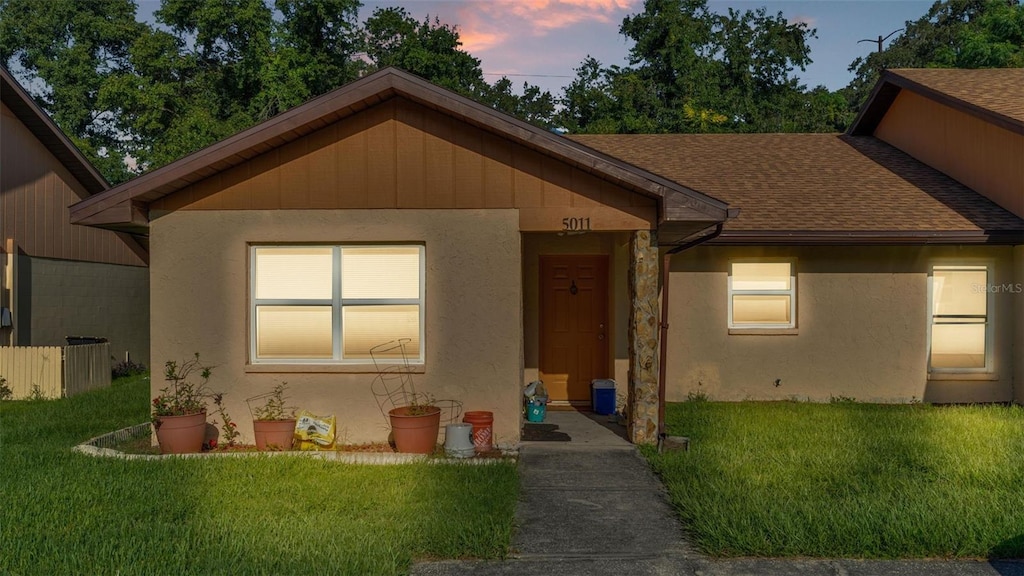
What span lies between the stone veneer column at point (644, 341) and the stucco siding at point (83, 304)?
41.2 ft

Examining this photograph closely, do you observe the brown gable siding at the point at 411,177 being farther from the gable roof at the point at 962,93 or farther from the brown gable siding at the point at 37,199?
the brown gable siding at the point at 37,199

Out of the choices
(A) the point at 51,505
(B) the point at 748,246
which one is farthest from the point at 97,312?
(B) the point at 748,246

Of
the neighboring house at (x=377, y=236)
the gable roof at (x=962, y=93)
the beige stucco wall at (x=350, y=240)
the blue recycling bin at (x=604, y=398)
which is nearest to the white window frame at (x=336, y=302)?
the neighboring house at (x=377, y=236)

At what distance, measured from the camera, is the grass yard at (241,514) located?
517 centimetres

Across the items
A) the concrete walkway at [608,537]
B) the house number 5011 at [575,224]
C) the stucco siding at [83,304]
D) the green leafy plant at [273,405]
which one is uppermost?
the house number 5011 at [575,224]

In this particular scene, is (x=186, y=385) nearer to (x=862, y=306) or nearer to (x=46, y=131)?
(x=46, y=131)

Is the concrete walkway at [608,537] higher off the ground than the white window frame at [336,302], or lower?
lower

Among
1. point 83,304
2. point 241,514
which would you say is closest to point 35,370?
point 83,304

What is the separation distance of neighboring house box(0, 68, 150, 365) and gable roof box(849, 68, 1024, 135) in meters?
16.8

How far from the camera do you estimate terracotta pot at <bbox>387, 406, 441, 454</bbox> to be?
8359 mm

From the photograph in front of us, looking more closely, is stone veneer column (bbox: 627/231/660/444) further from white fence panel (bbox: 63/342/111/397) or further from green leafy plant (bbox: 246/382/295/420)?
white fence panel (bbox: 63/342/111/397)

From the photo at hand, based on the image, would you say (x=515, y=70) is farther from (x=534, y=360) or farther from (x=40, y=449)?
(x=40, y=449)

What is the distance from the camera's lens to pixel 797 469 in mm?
7434

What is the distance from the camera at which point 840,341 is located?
39.4 feet
